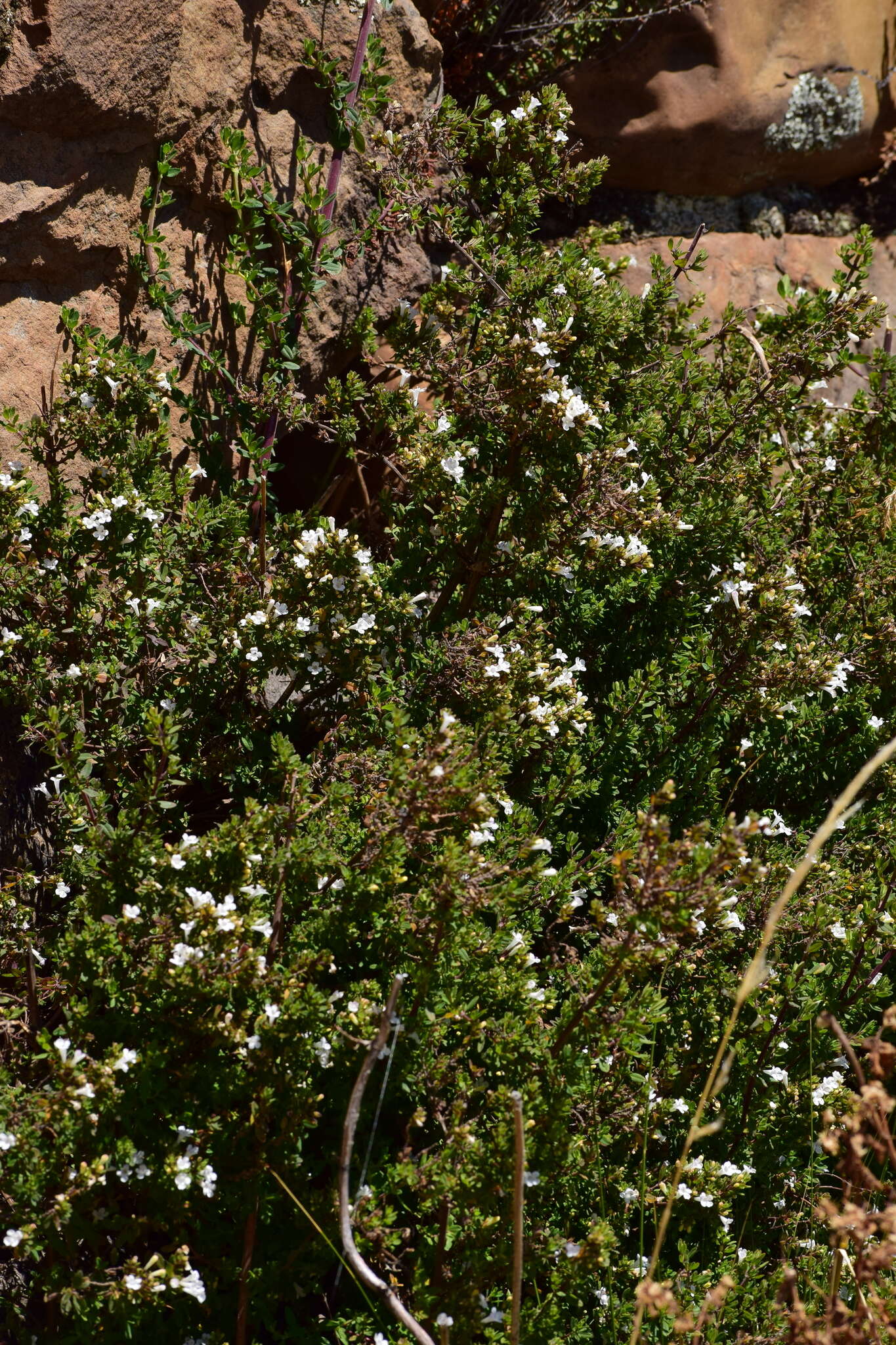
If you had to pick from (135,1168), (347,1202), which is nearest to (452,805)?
(347,1202)

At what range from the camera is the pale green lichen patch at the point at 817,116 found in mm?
5320

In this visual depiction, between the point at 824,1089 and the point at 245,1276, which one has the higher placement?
the point at 824,1089

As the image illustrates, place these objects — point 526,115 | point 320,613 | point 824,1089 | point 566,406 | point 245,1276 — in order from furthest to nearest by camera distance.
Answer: point 526,115, point 566,406, point 320,613, point 824,1089, point 245,1276

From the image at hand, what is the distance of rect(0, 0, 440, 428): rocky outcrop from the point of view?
3180 millimetres

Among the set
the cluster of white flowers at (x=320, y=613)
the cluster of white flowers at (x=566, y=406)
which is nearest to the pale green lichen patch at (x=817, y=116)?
the cluster of white flowers at (x=566, y=406)

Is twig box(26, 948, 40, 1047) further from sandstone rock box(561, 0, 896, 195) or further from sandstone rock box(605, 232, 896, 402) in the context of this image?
sandstone rock box(561, 0, 896, 195)

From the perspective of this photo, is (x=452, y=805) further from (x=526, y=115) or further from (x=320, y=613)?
(x=526, y=115)

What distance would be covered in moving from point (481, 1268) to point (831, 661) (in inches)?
73.2

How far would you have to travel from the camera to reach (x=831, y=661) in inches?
128

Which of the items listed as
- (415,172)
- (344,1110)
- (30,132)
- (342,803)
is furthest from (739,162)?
(344,1110)

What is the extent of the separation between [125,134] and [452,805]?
2.32 metres

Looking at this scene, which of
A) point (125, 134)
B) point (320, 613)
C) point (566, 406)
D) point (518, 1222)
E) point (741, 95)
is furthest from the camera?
point (741, 95)

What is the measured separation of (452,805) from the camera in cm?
237

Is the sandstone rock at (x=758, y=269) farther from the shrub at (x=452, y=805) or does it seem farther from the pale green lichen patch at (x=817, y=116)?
the shrub at (x=452, y=805)
